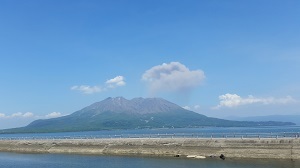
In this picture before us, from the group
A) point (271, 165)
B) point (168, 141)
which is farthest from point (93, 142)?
point (271, 165)

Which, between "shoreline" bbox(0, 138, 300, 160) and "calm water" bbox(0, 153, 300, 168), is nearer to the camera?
"calm water" bbox(0, 153, 300, 168)

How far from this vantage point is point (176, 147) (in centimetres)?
6769

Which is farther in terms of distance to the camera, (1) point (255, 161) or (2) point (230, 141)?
(2) point (230, 141)

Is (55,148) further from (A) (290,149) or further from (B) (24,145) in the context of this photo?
(A) (290,149)

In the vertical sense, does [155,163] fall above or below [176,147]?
below

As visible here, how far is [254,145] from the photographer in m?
60.0

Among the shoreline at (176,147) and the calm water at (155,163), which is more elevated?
the shoreline at (176,147)

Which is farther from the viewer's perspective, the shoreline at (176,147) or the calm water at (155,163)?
the shoreline at (176,147)

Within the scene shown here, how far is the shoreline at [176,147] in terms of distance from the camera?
57719 millimetres

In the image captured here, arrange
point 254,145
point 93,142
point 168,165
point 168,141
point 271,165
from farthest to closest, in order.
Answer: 1. point 93,142
2. point 168,141
3. point 254,145
4. point 168,165
5. point 271,165

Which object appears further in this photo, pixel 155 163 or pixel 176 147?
pixel 176 147

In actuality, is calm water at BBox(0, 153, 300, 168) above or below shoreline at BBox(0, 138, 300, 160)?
below

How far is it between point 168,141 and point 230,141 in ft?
40.2

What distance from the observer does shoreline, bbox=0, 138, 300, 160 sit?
57719 millimetres
